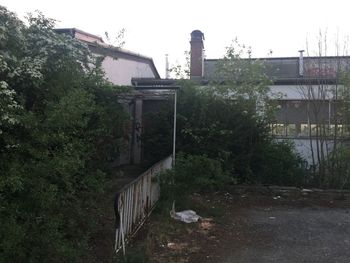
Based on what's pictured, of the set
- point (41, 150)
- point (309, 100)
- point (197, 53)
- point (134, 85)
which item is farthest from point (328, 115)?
point (41, 150)

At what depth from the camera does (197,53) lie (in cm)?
1928

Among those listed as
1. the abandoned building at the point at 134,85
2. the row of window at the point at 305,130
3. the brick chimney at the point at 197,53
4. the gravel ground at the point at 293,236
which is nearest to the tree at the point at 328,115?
the row of window at the point at 305,130

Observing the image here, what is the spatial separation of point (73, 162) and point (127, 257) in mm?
1329

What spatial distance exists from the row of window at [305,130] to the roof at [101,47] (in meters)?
5.12

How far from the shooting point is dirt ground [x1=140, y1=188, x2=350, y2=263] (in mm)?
6536

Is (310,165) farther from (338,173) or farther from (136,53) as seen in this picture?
(136,53)

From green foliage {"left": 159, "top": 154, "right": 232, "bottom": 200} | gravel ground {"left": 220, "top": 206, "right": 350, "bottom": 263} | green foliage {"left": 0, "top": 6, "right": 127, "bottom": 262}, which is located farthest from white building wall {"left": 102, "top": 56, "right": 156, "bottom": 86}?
green foliage {"left": 0, "top": 6, "right": 127, "bottom": 262}

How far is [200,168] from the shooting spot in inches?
324

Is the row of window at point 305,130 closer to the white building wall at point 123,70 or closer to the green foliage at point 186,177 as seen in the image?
the green foliage at point 186,177

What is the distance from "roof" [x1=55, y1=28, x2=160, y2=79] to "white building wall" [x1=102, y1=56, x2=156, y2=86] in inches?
7.7

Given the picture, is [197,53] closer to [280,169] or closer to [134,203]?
[280,169]

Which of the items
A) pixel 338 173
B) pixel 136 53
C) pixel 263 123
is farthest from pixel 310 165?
pixel 136 53

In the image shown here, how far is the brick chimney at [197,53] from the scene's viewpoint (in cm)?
1909

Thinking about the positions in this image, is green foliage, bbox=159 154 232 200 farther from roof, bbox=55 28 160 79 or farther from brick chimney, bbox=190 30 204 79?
brick chimney, bbox=190 30 204 79
